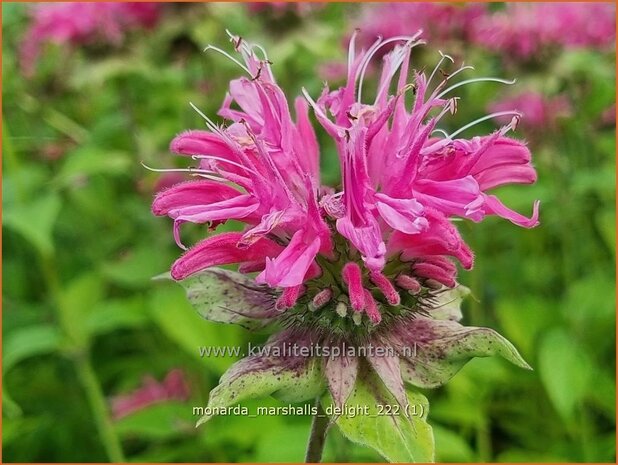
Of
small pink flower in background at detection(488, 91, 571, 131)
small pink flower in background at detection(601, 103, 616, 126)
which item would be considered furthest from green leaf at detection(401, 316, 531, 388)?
small pink flower in background at detection(601, 103, 616, 126)

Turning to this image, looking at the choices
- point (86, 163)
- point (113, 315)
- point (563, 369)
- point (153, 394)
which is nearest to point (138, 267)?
point (113, 315)

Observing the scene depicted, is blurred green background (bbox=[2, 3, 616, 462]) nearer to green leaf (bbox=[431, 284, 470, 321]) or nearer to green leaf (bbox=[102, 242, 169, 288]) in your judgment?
green leaf (bbox=[102, 242, 169, 288])

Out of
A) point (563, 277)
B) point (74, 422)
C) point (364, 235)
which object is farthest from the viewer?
point (563, 277)

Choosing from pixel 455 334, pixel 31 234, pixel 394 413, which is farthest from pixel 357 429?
pixel 31 234

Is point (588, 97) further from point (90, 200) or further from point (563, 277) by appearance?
point (90, 200)

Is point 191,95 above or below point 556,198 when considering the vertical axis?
above

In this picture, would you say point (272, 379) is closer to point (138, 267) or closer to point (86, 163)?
point (86, 163)
